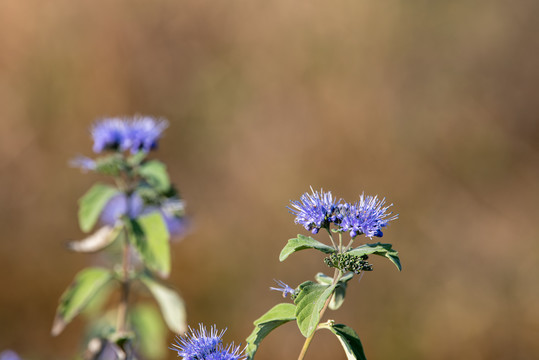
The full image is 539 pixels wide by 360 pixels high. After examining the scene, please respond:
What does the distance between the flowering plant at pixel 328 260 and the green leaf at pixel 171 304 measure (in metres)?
0.88

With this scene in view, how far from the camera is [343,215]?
1401 mm

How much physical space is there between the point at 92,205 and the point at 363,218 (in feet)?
3.70

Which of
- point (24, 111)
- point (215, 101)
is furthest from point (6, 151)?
point (215, 101)

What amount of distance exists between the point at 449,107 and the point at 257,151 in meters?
2.14

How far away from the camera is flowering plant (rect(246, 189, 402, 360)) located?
1.27 metres

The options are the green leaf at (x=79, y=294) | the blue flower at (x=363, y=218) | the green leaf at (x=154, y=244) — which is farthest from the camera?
the green leaf at (x=79, y=294)

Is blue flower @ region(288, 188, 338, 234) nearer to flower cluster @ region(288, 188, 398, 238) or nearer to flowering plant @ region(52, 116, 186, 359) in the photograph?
flower cluster @ region(288, 188, 398, 238)

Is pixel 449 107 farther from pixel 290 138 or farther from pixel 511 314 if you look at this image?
pixel 511 314

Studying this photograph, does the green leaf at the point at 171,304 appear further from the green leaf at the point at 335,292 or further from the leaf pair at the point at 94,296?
the green leaf at the point at 335,292

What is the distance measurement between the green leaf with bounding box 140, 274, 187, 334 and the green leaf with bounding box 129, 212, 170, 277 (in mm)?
221

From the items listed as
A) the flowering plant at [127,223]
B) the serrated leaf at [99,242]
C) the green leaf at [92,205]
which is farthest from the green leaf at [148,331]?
the green leaf at [92,205]

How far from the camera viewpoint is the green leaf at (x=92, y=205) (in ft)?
6.94

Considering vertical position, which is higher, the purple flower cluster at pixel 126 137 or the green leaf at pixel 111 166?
the purple flower cluster at pixel 126 137

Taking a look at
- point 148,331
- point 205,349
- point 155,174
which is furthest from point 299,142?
point 205,349
